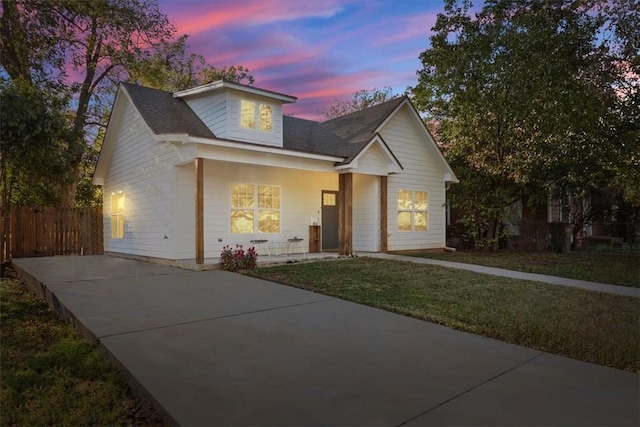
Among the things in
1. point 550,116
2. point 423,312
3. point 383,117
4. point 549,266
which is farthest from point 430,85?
point 423,312

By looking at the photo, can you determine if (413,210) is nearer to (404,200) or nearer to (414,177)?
(404,200)

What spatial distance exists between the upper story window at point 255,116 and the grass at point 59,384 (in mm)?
7730

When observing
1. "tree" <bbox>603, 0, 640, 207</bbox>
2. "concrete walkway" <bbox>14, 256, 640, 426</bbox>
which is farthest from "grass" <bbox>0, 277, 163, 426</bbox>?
"tree" <bbox>603, 0, 640, 207</bbox>

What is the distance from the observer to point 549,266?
10.9 metres

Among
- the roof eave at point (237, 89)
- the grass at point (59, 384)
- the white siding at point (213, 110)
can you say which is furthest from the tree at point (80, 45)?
the grass at point (59, 384)

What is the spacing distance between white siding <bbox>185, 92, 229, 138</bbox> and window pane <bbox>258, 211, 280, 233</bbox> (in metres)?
2.62

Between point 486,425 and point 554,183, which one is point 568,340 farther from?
point 554,183

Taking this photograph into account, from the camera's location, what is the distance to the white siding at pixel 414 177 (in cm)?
1440

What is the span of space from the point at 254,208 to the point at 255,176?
958mm

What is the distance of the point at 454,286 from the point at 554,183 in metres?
9.42

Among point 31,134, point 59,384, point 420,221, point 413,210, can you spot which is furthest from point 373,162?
point 59,384

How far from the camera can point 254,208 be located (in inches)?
493

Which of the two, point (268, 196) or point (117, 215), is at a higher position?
point (268, 196)

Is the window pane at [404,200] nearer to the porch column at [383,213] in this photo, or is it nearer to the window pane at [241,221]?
the porch column at [383,213]
